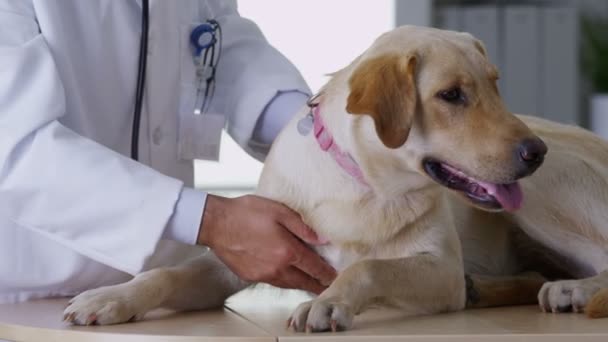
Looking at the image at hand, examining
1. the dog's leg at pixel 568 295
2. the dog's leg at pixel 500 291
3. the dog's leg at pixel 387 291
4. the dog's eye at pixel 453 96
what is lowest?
the dog's leg at pixel 500 291

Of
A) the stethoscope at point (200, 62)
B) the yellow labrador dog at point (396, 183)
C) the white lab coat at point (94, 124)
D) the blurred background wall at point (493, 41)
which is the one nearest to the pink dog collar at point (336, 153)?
the yellow labrador dog at point (396, 183)

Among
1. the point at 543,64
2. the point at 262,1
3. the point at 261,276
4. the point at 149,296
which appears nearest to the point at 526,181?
the point at 261,276

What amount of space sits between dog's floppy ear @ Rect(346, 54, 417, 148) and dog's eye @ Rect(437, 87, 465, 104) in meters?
0.04

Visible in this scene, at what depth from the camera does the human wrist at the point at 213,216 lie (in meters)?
1.40

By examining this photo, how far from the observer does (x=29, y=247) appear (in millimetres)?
1540

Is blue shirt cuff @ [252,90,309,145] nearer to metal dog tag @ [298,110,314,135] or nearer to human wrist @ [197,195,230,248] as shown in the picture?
metal dog tag @ [298,110,314,135]

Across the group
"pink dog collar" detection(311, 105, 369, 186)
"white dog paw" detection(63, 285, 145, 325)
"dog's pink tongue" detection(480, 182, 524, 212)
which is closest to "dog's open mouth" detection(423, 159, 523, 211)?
"dog's pink tongue" detection(480, 182, 524, 212)

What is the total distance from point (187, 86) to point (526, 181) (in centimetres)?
58

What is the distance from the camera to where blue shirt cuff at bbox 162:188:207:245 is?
1.38 metres

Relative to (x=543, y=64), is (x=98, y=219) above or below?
above

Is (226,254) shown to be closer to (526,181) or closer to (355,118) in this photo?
(355,118)

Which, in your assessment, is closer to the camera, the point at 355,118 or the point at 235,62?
the point at 355,118

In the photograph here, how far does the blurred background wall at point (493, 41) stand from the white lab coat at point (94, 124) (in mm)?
3244

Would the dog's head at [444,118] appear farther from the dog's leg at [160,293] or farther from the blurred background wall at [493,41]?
the blurred background wall at [493,41]
